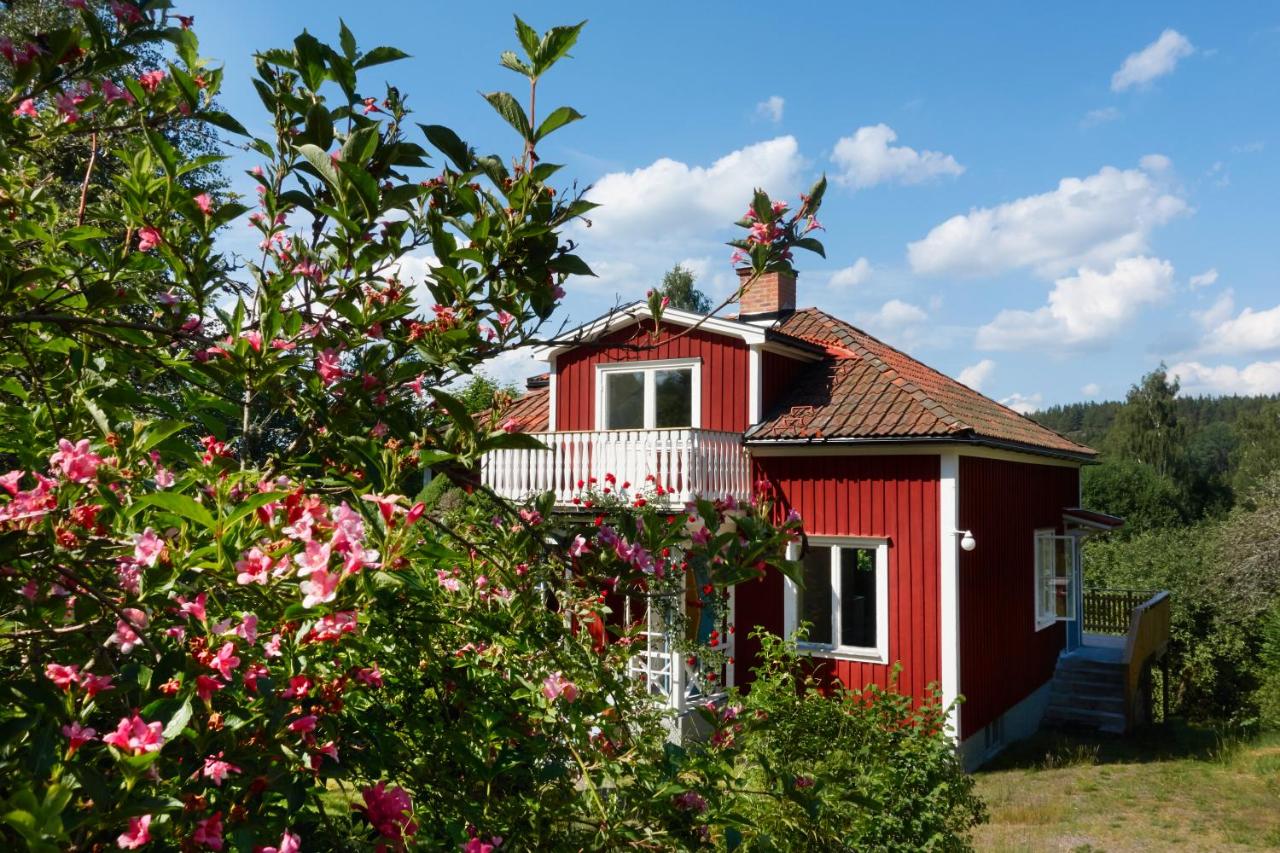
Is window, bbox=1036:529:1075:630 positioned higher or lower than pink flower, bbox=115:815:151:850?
lower

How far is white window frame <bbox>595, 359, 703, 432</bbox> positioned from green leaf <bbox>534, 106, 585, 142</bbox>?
35.2 feet

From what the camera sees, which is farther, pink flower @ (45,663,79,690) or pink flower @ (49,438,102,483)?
pink flower @ (49,438,102,483)

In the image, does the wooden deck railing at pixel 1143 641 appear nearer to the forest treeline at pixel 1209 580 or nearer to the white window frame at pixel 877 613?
the forest treeline at pixel 1209 580

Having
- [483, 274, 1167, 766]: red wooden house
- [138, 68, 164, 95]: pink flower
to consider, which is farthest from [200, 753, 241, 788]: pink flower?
[483, 274, 1167, 766]: red wooden house

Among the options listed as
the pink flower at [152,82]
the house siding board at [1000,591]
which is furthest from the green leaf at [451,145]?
the house siding board at [1000,591]

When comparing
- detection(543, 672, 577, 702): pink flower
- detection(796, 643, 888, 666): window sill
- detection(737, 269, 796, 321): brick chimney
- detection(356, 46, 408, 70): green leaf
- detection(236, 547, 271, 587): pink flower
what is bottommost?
detection(796, 643, 888, 666): window sill

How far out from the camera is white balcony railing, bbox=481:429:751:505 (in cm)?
1151

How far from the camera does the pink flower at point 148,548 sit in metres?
1.58

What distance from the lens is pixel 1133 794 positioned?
10.5 metres

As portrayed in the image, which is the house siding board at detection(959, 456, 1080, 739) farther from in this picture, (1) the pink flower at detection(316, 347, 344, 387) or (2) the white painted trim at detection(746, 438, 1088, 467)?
(1) the pink flower at detection(316, 347, 344, 387)

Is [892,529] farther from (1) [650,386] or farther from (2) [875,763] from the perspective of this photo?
(2) [875,763]

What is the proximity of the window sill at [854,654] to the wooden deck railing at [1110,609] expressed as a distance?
10391 mm

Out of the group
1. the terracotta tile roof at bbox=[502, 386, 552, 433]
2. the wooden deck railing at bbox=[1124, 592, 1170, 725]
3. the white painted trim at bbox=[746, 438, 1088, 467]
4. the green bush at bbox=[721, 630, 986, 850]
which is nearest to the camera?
the green bush at bbox=[721, 630, 986, 850]

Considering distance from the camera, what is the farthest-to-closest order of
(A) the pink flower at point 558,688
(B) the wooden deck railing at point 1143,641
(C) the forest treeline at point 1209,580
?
(C) the forest treeline at point 1209,580 < (B) the wooden deck railing at point 1143,641 < (A) the pink flower at point 558,688
